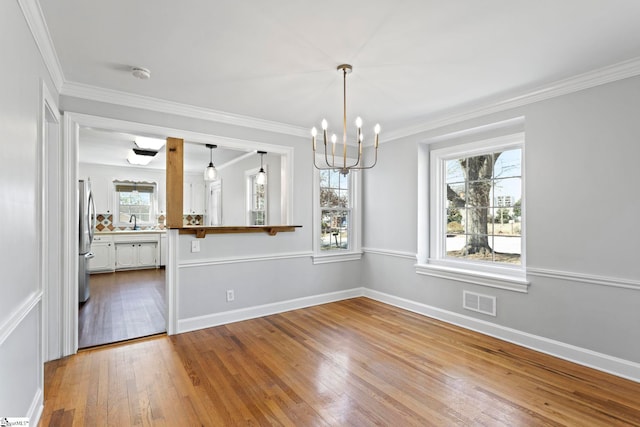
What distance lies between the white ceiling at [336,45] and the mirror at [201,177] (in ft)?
3.74

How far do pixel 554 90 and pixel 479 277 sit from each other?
76.6 inches

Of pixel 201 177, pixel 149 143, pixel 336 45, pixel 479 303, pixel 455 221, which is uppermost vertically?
pixel 336 45

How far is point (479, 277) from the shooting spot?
3572 mm

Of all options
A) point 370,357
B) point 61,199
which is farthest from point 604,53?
point 61,199

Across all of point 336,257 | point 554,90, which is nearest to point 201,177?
point 336,257

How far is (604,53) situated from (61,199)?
4.55 meters

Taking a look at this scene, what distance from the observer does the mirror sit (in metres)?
5.23

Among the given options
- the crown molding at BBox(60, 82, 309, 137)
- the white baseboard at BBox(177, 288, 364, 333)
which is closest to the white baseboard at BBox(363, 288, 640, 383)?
the white baseboard at BBox(177, 288, 364, 333)

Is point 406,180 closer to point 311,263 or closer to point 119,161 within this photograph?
point 311,263

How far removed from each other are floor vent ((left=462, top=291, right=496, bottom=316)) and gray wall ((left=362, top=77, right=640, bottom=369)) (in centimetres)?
8

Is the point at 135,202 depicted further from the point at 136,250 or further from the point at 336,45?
the point at 336,45

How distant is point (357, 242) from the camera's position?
16.7 feet

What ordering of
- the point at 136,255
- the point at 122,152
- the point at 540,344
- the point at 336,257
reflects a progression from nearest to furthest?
the point at 540,344
the point at 336,257
the point at 122,152
the point at 136,255

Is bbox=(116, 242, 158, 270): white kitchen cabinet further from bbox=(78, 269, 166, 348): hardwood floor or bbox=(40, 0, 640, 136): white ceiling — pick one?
bbox=(40, 0, 640, 136): white ceiling
